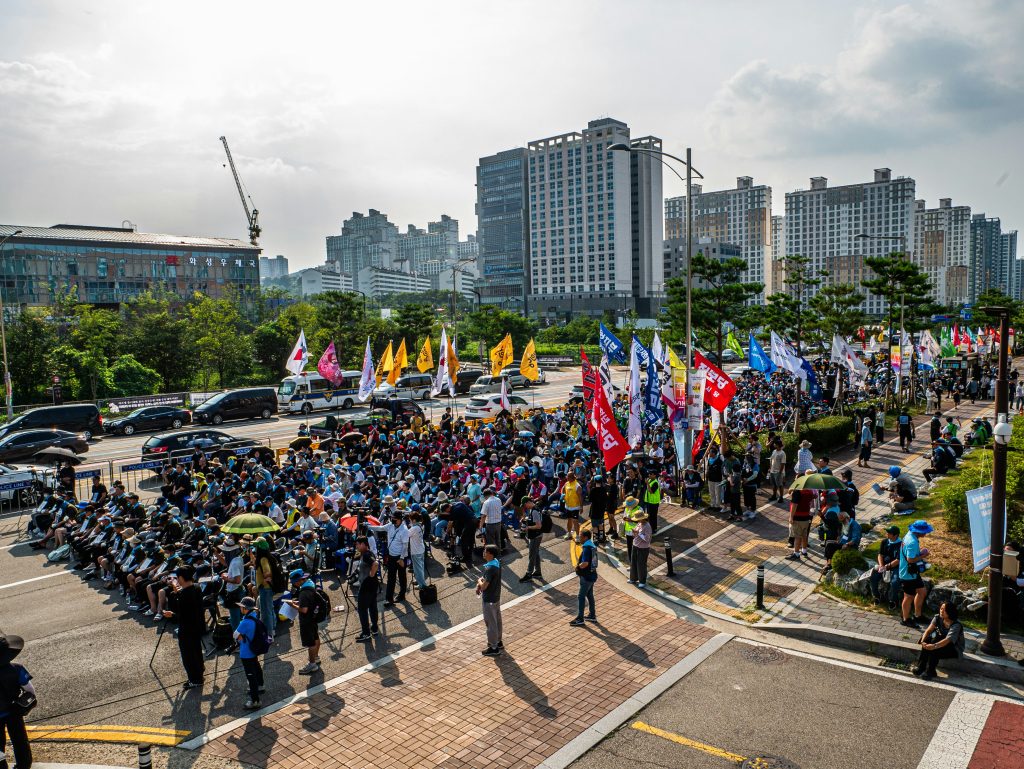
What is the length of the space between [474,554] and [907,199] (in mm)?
185856

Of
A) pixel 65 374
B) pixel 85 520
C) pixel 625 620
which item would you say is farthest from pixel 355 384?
pixel 625 620

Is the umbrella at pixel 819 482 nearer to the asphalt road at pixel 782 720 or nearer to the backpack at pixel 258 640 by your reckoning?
the asphalt road at pixel 782 720

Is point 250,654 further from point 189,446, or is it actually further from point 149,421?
point 149,421

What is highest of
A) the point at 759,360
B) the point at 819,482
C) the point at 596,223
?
the point at 596,223

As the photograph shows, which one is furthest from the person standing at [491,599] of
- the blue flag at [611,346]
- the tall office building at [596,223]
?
the tall office building at [596,223]

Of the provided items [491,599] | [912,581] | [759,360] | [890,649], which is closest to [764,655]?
[890,649]

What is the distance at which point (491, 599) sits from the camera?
434 inches

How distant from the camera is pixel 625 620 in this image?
41.3 feet

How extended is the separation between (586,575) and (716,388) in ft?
31.0

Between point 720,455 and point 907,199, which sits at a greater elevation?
point 907,199

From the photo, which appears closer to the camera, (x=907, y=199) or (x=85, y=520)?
(x=85, y=520)

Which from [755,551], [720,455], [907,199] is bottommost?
[755,551]

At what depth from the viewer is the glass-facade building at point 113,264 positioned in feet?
258

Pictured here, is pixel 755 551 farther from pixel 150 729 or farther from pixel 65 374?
pixel 65 374
